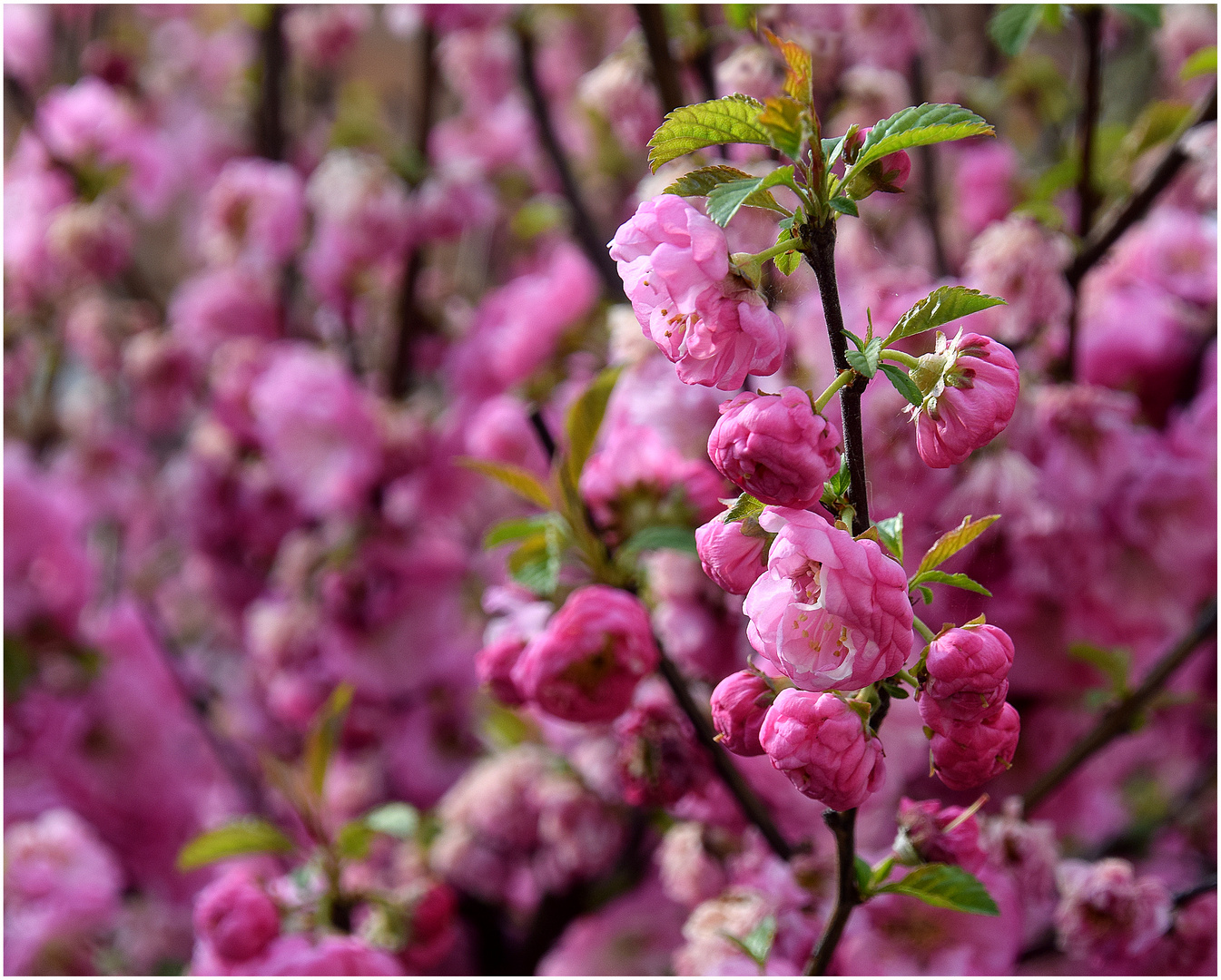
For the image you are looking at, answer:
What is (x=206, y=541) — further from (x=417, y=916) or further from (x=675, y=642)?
(x=675, y=642)

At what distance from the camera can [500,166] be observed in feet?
3.79

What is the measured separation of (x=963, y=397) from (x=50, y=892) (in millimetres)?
760

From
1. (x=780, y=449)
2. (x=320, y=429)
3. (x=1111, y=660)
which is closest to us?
(x=780, y=449)

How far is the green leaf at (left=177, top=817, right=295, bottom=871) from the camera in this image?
0.52 metres

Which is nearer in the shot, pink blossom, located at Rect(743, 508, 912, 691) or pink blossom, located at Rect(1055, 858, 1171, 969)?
pink blossom, located at Rect(743, 508, 912, 691)

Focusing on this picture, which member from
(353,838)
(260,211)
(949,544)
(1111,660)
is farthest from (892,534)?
(260,211)

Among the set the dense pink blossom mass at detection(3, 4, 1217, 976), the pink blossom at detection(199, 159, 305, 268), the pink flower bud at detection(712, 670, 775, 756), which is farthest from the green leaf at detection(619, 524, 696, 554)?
the pink blossom at detection(199, 159, 305, 268)

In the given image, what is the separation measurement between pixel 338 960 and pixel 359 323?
714mm

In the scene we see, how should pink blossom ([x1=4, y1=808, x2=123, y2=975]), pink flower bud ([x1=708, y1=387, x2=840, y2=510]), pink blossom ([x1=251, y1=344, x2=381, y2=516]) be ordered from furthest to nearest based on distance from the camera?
1. pink blossom ([x1=251, y1=344, x2=381, y2=516])
2. pink blossom ([x1=4, y1=808, x2=123, y2=975])
3. pink flower bud ([x1=708, y1=387, x2=840, y2=510])

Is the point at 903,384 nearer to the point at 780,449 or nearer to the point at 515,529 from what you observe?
the point at 780,449

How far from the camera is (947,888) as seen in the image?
314mm

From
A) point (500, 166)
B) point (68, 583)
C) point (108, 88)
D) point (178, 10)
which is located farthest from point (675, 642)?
point (178, 10)

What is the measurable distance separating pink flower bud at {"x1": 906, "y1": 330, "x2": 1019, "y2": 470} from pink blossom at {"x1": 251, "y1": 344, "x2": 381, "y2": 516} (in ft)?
2.19

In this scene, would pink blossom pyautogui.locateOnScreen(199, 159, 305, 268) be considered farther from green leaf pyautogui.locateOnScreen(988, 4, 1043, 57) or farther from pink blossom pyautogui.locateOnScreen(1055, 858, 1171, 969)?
pink blossom pyautogui.locateOnScreen(1055, 858, 1171, 969)
